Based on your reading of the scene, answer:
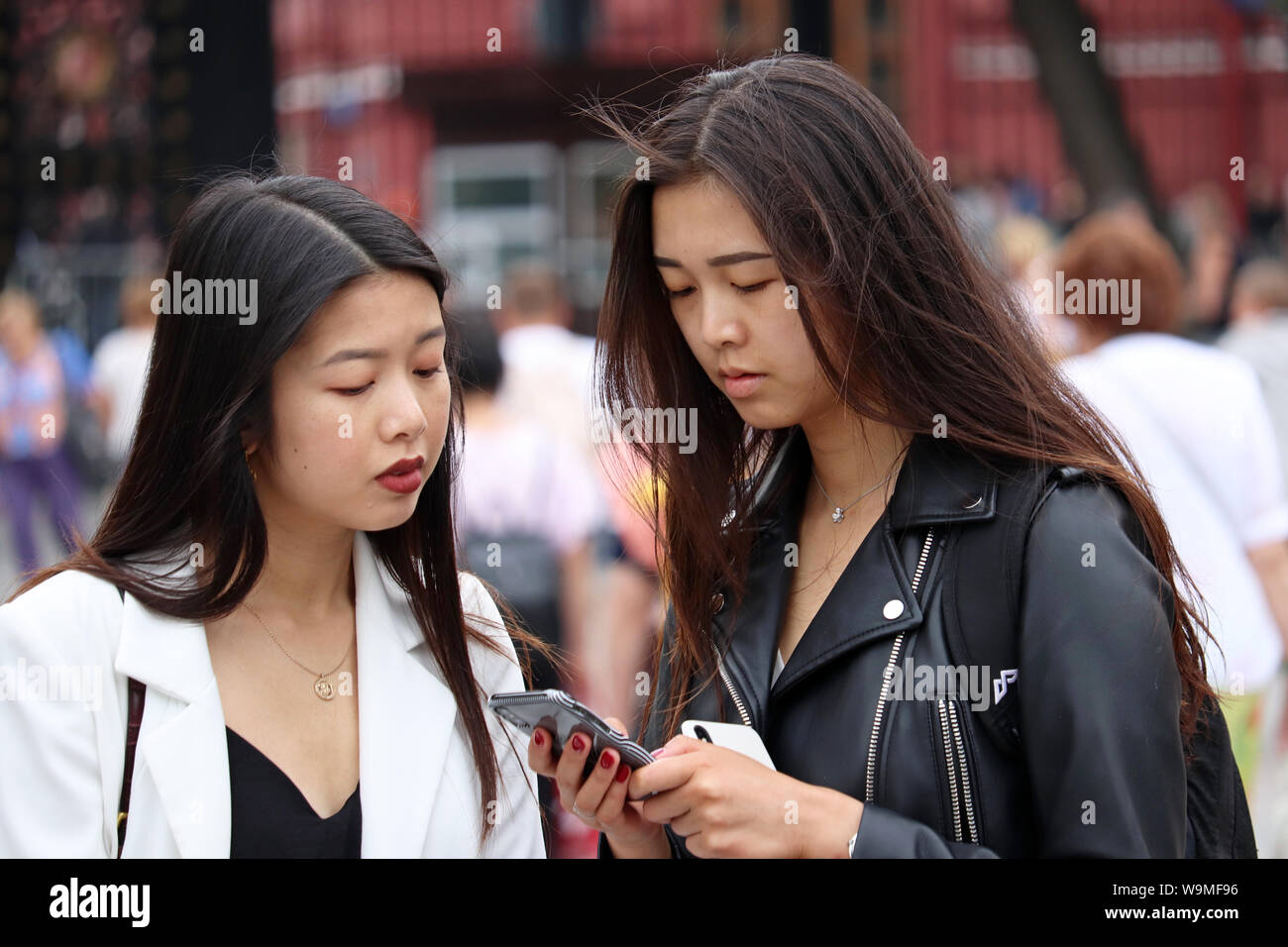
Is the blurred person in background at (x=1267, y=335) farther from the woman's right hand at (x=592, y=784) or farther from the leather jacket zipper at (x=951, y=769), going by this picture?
the woman's right hand at (x=592, y=784)

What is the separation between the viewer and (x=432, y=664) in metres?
2.12

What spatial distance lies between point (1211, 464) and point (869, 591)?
80.6 inches

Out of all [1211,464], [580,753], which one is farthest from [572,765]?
[1211,464]

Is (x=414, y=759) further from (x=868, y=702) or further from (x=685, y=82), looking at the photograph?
(x=685, y=82)

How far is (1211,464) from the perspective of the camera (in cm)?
361

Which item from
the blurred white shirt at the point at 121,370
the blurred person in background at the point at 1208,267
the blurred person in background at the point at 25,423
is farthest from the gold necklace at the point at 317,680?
the blurred person in background at the point at 1208,267

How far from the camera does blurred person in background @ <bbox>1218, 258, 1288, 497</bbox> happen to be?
526cm

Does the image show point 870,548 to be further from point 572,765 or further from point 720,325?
point 572,765

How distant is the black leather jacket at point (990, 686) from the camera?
Answer: 1702 mm

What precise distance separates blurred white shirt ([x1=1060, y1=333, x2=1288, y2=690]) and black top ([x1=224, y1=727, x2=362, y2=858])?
2320 mm

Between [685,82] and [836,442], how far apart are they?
1.93 feet
